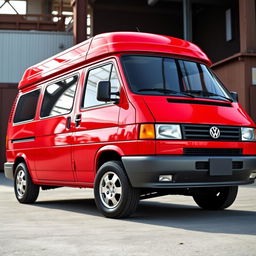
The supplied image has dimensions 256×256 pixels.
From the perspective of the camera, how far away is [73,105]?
7535 millimetres

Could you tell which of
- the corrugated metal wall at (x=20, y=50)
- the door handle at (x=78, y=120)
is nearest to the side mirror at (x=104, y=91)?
the door handle at (x=78, y=120)

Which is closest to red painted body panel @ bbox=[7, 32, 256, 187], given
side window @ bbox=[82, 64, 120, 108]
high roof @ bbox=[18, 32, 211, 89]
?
high roof @ bbox=[18, 32, 211, 89]

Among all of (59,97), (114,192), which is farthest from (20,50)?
(114,192)

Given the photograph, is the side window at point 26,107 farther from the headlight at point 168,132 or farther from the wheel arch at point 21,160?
the headlight at point 168,132

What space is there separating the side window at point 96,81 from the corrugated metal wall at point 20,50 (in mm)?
13928

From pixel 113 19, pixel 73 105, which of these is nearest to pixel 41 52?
pixel 113 19

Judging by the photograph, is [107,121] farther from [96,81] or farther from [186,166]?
[186,166]

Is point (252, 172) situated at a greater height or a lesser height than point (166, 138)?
lesser

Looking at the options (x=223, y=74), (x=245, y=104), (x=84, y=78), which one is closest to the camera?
(x=84, y=78)

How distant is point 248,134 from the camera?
678 centimetres

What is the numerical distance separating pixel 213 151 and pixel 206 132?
0.25 m

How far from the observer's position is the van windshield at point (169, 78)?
662 centimetres

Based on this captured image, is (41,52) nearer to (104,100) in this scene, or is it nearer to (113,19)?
(113,19)

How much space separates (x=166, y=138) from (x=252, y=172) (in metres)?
1.35
